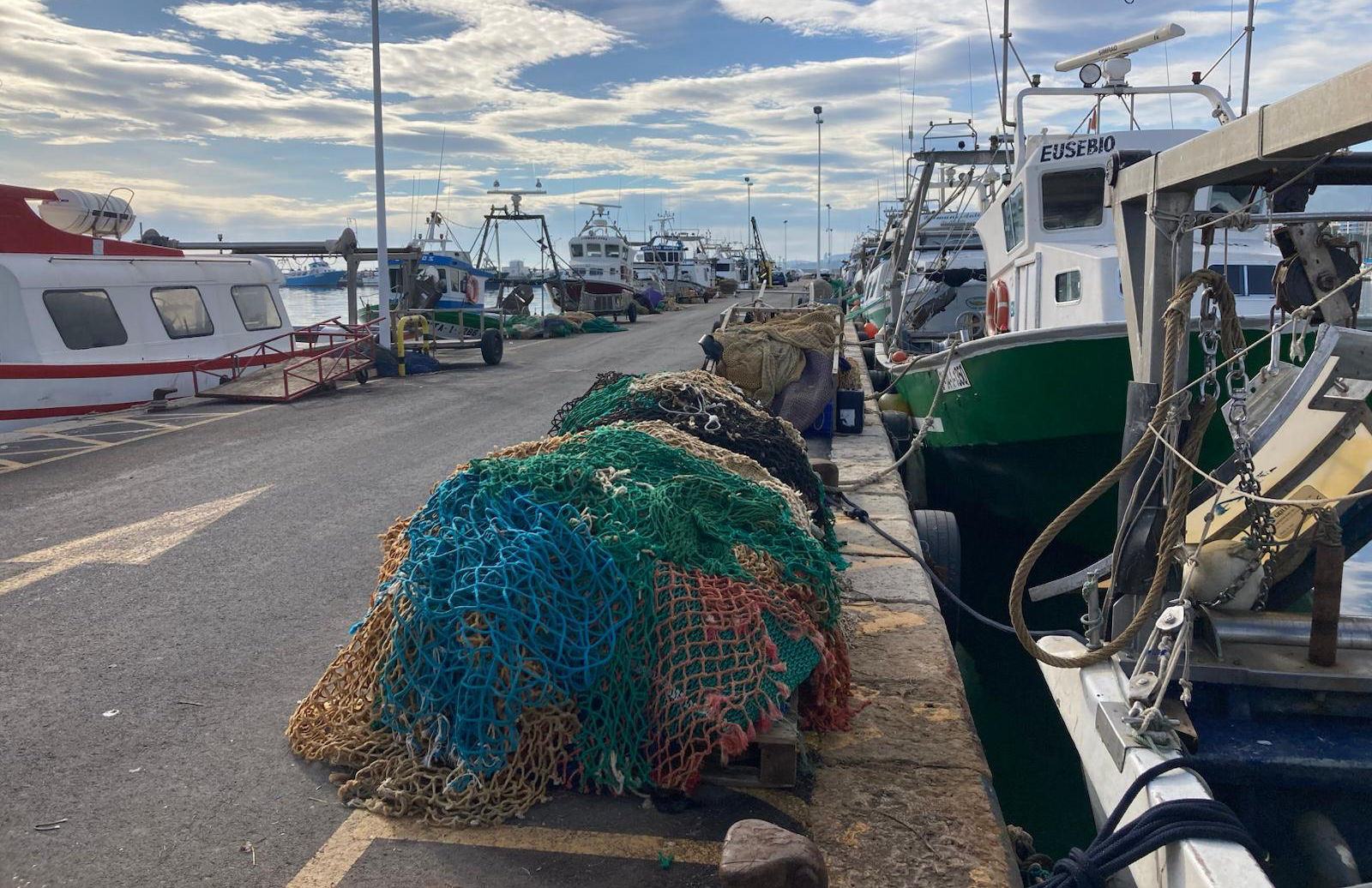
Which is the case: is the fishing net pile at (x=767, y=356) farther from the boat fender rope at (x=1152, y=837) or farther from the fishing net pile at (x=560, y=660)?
the boat fender rope at (x=1152, y=837)

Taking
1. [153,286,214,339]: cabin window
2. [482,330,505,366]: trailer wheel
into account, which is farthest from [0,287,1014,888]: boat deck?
[482,330,505,366]: trailer wheel

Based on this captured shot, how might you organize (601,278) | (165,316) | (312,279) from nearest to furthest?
(165,316) < (601,278) < (312,279)

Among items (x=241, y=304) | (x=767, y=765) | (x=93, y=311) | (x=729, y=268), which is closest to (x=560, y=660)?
(x=767, y=765)

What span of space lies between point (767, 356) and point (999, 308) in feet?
10.7

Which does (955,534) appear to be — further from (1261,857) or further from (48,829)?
(48,829)

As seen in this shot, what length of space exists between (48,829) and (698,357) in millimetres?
17088

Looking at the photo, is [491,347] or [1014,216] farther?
[491,347]

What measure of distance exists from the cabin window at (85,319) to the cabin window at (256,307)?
9.20 feet

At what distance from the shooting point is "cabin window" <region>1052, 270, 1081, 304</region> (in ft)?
28.8

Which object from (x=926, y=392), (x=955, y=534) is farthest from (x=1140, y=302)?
(x=926, y=392)

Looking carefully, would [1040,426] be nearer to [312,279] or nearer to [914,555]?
[914,555]

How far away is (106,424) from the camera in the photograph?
12547 mm

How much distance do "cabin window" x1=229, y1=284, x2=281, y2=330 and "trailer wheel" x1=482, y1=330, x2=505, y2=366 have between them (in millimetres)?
3904

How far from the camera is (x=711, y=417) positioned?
618 cm
